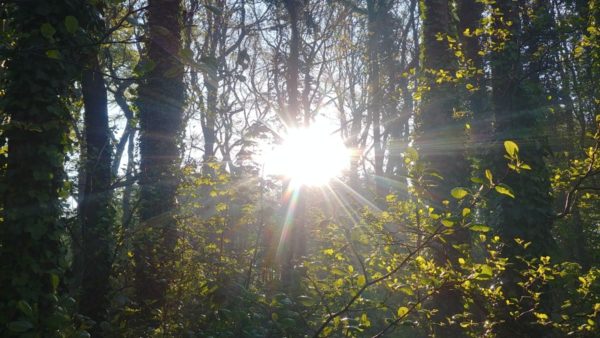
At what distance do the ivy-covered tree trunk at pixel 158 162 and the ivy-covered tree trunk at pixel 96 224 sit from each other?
17.6 inches

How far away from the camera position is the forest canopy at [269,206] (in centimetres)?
295

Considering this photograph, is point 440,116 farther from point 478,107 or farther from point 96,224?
point 96,224

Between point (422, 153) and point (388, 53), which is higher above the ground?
point (388, 53)

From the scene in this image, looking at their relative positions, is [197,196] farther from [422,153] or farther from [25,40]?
[25,40]

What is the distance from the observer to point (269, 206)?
748cm

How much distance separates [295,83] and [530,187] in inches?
260

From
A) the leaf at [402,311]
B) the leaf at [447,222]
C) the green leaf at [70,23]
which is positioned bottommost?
the leaf at [402,311]

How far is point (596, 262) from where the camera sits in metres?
10.7

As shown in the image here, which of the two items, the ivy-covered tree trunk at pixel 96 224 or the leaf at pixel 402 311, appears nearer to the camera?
the leaf at pixel 402 311

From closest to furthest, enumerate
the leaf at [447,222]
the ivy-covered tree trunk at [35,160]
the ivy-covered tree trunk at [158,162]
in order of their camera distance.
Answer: the leaf at [447,222], the ivy-covered tree trunk at [35,160], the ivy-covered tree trunk at [158,162]

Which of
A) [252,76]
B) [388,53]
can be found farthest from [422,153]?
[252,76]

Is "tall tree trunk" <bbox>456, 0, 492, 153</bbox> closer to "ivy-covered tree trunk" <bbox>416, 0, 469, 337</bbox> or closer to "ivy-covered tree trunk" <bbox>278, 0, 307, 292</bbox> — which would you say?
"ivy-covered tree trunk" <bbox>416, 0, 469, 337</bbox>

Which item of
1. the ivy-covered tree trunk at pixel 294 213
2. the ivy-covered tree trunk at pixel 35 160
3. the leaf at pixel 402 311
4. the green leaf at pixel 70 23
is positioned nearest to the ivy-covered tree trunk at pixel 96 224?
the ivy-covered tree trunk at pixel 35 160

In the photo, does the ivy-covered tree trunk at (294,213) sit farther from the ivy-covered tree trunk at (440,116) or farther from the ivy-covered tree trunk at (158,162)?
the ivy-covered tree trunk at (440,116)
